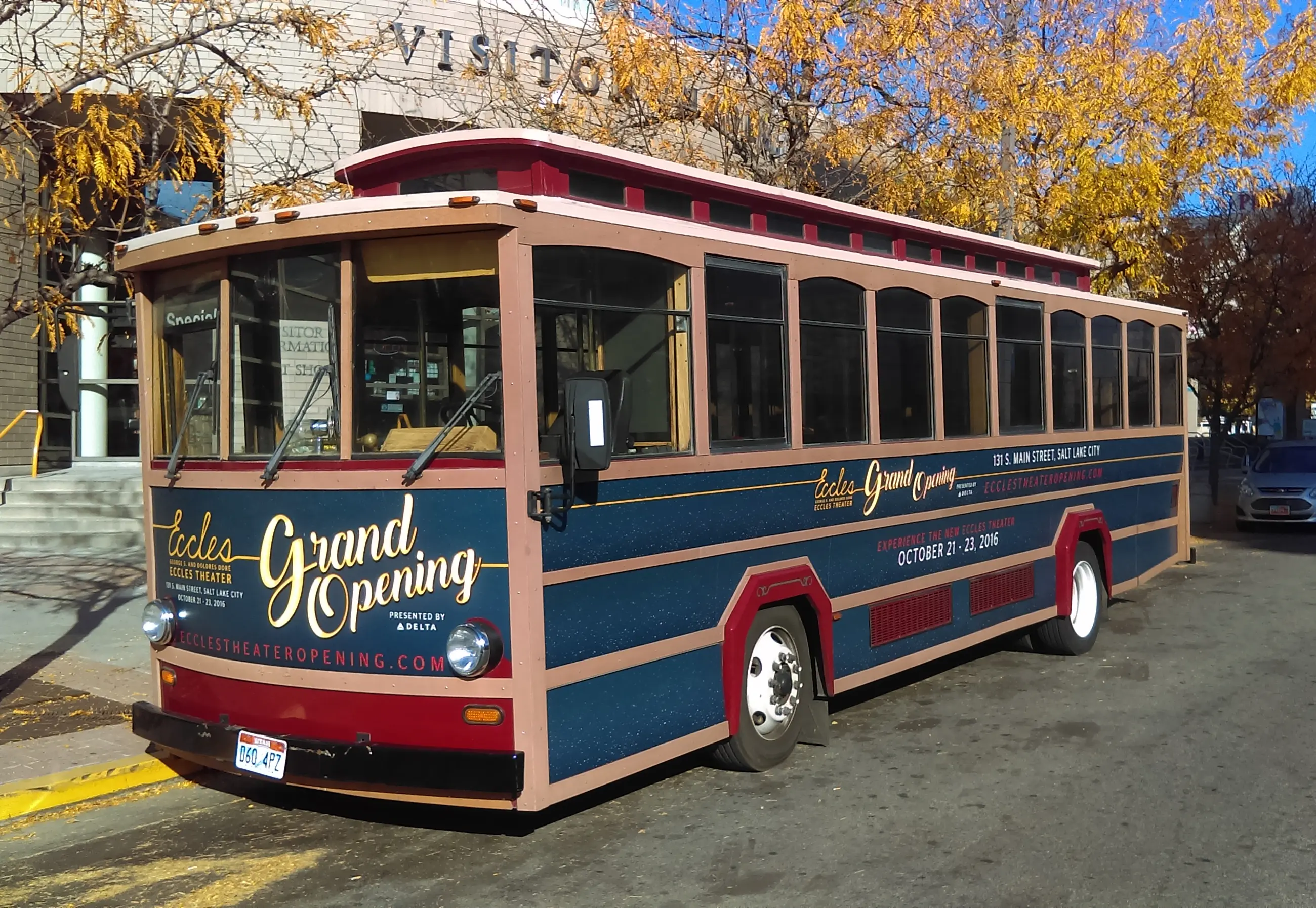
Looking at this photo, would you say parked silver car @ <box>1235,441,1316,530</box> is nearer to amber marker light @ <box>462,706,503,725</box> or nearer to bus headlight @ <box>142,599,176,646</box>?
amber marker light @ <box>462,706,503,725</box>

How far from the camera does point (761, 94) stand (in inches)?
498

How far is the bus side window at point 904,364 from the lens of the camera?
7574 mm

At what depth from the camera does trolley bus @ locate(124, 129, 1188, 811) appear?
16.7 feet

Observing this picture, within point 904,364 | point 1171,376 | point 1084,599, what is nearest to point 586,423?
point 904,364

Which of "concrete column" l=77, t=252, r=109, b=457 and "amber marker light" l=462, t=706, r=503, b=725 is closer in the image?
"amber marker light" l=462, t=706, r=503, b=725

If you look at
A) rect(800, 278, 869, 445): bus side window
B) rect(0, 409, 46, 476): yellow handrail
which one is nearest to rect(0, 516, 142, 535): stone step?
rect(0, 409, 46, 476): yellow handrail

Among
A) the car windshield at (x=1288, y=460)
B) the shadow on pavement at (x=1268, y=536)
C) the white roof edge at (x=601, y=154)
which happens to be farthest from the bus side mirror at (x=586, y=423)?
the car windshield at (x=1288, y=460)

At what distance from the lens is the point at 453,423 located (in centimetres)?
514

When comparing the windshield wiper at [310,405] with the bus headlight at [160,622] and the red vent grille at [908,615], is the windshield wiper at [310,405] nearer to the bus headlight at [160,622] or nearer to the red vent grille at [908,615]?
the bus headlight at [160,622]

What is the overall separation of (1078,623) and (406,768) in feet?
21.9

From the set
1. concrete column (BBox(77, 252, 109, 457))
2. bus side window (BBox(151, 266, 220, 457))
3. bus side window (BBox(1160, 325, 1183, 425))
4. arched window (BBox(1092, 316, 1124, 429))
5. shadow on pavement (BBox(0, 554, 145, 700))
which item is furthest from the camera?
concrete column (BBox(77, 252, 109, 457))

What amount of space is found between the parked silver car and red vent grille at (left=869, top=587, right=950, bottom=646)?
45.6ft

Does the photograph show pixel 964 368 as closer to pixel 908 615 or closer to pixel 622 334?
pixel 908 615

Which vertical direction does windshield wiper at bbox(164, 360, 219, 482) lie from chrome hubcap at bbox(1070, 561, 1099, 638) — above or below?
above
